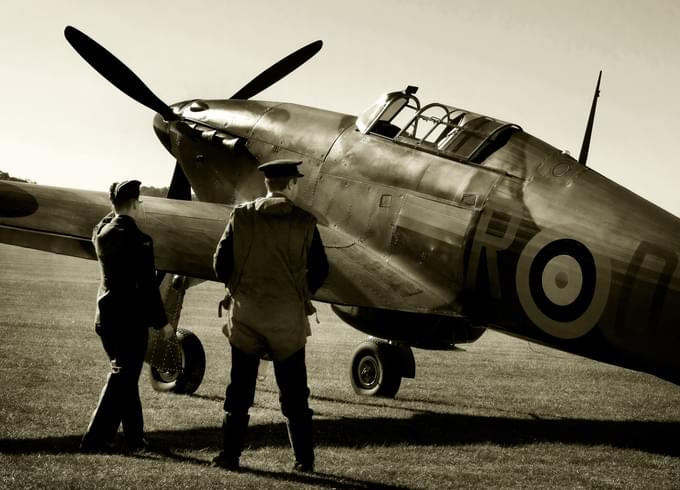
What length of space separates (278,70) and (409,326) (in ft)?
21.0

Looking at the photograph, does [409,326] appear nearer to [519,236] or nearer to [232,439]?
[519,236]

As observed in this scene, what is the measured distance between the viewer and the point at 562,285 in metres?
6.59

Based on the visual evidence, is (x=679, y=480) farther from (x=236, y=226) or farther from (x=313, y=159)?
(x=313, y=159)

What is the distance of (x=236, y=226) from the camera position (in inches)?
219

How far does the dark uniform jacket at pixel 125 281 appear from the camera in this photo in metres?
6.09

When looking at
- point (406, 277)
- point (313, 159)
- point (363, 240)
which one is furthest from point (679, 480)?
point (313, 159)

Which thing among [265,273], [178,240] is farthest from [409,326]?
[265,273]

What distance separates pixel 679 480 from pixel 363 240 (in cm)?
374

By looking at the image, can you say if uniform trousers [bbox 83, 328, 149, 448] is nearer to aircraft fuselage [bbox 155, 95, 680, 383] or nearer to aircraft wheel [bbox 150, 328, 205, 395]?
aircraft fuselage [bbox 155, 95, 680, 383]

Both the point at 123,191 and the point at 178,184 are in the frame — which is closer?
the point at 123,191

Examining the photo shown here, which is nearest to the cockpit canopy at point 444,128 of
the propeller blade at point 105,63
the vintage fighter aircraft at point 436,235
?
the vintage fighter aircraft at point 436,235

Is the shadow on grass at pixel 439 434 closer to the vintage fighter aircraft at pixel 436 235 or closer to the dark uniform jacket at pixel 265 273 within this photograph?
the vintage fighter aircraft at pixel 436 235

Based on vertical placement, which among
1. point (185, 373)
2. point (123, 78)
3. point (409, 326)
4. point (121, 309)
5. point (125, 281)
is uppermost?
point (123, 78)

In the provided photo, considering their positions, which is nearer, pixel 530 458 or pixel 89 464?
pixel 89 464
